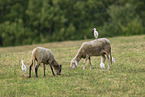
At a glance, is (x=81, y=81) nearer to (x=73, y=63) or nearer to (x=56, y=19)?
(x=73, y=63)

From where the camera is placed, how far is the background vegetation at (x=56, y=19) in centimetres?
6178

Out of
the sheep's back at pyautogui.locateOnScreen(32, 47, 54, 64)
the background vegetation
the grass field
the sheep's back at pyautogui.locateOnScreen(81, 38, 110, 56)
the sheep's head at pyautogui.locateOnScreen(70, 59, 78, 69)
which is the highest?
the background vegetation

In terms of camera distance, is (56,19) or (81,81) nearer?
(81,81)

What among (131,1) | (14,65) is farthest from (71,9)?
(14,65)

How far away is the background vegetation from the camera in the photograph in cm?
6178

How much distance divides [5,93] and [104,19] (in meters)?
60.4

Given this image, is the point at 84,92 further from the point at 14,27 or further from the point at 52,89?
the point at 14,27

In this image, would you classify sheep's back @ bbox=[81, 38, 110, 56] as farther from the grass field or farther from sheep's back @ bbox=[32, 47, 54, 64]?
sheep's back @ bbox=[32, 47, 54, 64]

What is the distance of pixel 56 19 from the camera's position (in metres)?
65.9

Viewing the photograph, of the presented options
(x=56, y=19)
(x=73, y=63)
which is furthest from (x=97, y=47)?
(x=56, y=19)

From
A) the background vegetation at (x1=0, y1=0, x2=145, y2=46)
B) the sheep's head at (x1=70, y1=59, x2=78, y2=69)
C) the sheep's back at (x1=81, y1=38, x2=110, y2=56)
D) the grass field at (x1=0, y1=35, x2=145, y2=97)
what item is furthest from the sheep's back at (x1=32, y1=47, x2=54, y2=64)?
the background vegetation at (x1=0, y1=0, x2=145, y2=46)

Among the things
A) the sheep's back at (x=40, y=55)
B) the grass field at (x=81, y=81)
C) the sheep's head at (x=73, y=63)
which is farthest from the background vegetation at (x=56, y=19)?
the sheep's back at (x=40, y=55)

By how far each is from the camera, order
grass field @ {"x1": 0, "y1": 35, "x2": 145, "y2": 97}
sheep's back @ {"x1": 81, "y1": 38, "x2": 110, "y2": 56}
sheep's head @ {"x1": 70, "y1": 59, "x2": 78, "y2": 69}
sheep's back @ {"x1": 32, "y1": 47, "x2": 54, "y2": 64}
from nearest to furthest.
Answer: grass field @ {"x1": 0, "y1": 35, "x2": 145, "y2": 97} < sheep's back @ {"x1": 32, "y1": 47, "x2": 54, "y2": 64} < sheep's back @ {"x1": 81, "y1": 38, "x2": 110, "y2": 56} < sheep's head @ {"x1": 70, "y1": 59, "x2": 78, "y2": 69}

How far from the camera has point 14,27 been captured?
61.1 m
